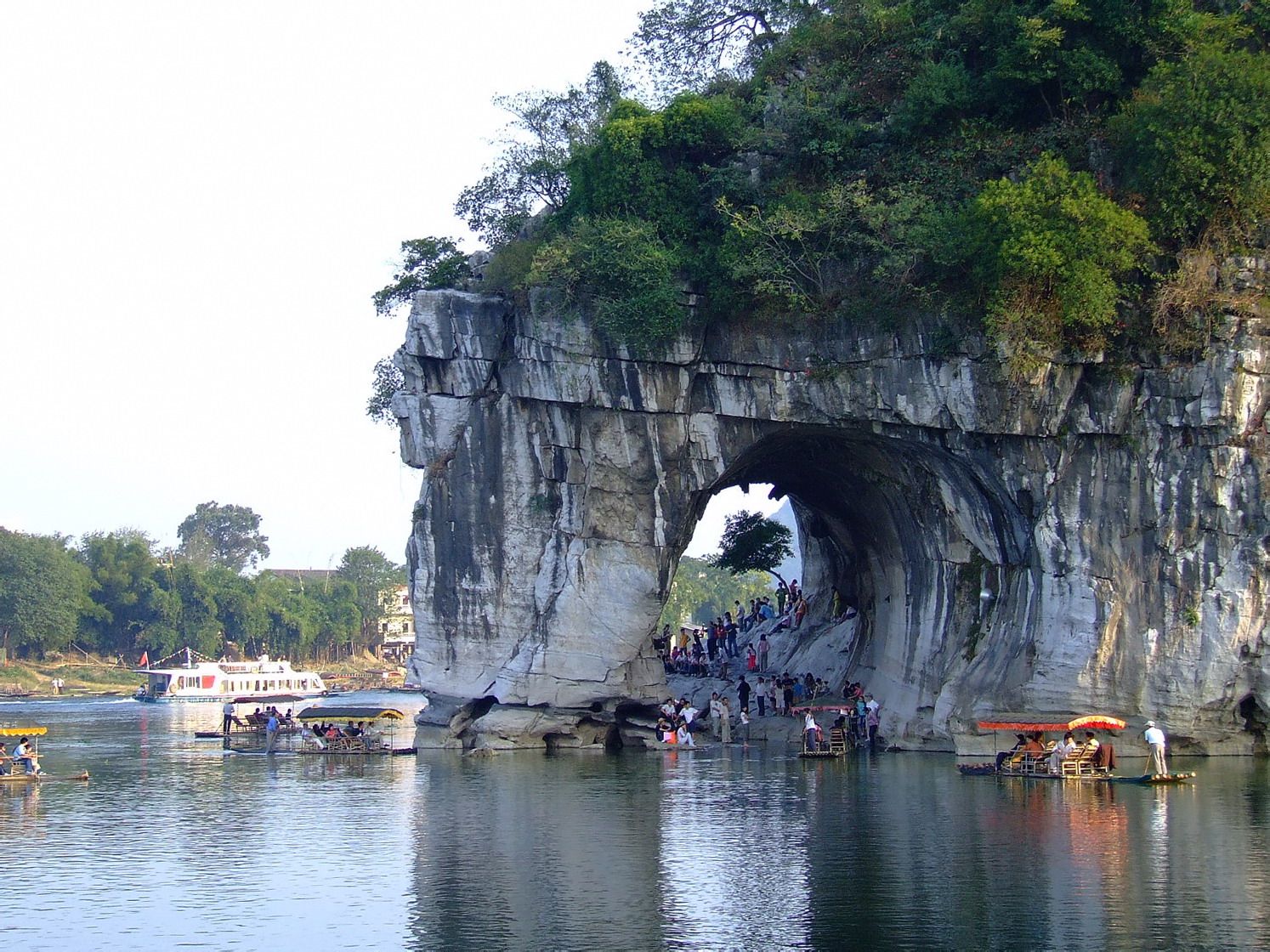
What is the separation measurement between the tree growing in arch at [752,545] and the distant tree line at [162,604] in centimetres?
5126

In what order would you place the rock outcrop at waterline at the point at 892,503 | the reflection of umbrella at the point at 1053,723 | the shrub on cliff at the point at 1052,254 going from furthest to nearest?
1. the rock outcrop at waterline at the point at 892,503
2. the shrub on cliff at the point at 1052,254
3. the reflection of umbrella at the point at 1053,723

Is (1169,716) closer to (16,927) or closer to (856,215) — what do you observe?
(856,215)

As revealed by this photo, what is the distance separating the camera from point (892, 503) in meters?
34.0

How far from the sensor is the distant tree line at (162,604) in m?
84.0

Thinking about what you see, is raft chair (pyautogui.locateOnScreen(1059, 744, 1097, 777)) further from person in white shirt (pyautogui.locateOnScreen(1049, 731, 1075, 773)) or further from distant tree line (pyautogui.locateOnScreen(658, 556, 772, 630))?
distant tree line (pyautogui.locateOnScreen(658, 556, 772, 630))

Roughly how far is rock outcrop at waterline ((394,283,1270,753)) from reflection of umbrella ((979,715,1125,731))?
0.85ft

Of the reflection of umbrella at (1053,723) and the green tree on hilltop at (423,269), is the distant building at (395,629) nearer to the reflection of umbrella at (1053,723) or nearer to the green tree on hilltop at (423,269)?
the green tree on hilltop at (423,269)

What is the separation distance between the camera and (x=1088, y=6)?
99.8ft

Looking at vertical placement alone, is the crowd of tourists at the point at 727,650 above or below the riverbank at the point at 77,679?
above

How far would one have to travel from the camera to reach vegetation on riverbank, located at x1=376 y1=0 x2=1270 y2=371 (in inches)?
1102

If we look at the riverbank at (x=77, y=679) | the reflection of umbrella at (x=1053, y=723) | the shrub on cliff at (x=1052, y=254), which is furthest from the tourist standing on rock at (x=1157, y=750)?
the riverbank at (x=77, y=679)

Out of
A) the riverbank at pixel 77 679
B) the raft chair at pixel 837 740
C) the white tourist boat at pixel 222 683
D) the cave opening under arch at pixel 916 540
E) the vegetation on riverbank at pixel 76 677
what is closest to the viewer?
the cave opening under arch at pixel 916 540

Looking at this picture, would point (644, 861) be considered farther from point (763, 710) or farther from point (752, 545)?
point (752, 545)

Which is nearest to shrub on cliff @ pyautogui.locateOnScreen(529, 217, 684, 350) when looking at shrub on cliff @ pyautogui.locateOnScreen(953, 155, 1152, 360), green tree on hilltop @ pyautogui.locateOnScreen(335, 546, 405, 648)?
shrub on cliff @ pyautogui.locateOnScreen(953, 155, 1152, 360)
